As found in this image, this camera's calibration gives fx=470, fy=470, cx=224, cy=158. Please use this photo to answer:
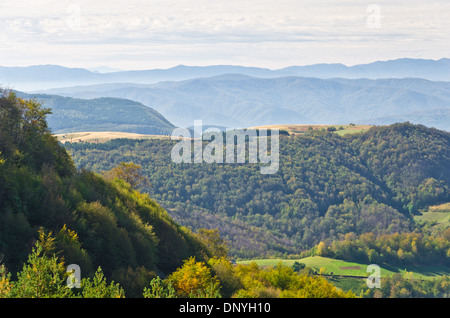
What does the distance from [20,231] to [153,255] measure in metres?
7.56

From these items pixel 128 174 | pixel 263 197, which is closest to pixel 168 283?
pixel 128 174

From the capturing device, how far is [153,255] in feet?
88.7

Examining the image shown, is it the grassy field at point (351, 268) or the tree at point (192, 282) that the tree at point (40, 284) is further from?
the grassy field at point (351, 268)

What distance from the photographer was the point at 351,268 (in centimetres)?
12119

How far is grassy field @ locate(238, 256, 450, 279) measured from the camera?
117531 mm

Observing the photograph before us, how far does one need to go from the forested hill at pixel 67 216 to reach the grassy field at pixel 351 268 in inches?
3474

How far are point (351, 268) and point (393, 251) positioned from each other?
16.6 m

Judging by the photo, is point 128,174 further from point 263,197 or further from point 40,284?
point 263,197

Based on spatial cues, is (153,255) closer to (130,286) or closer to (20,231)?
(130,286)

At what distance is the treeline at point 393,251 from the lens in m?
127

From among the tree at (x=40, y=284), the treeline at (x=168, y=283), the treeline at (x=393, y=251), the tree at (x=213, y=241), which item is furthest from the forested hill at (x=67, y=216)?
the treeline at (x=393, y=251)

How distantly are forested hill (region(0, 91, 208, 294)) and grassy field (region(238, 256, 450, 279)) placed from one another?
3474 inches
